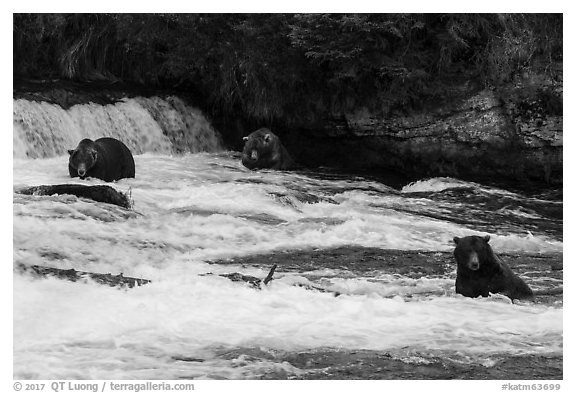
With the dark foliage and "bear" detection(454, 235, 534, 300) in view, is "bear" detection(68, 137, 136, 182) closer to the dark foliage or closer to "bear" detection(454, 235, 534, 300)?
the dark foliage

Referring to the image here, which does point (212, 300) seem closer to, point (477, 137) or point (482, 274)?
point (482, 274)

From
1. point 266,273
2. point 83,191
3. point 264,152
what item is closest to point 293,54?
point 264,152

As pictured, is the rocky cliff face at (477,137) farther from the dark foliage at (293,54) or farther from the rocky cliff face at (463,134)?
the dark foliage at (293,54)

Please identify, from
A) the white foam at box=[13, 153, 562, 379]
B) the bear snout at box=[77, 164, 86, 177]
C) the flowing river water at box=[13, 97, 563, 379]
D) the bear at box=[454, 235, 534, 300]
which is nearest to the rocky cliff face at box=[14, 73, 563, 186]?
A: the flowing river water at box=[13, 97, 563, 379]

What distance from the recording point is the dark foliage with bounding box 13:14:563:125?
12984 mm

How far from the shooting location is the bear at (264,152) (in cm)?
1390

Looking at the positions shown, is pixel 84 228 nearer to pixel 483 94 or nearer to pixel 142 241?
pixel 142 241

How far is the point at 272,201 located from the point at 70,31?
6152 mm

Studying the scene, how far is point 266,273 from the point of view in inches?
315

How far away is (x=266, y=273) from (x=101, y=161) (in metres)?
4.31

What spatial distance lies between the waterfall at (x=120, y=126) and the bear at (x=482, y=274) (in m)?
7.02

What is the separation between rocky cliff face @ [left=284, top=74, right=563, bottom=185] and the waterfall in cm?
286

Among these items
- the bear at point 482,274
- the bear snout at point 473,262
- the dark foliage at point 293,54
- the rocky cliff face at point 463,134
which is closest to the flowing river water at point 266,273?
the bear at point 482,274
